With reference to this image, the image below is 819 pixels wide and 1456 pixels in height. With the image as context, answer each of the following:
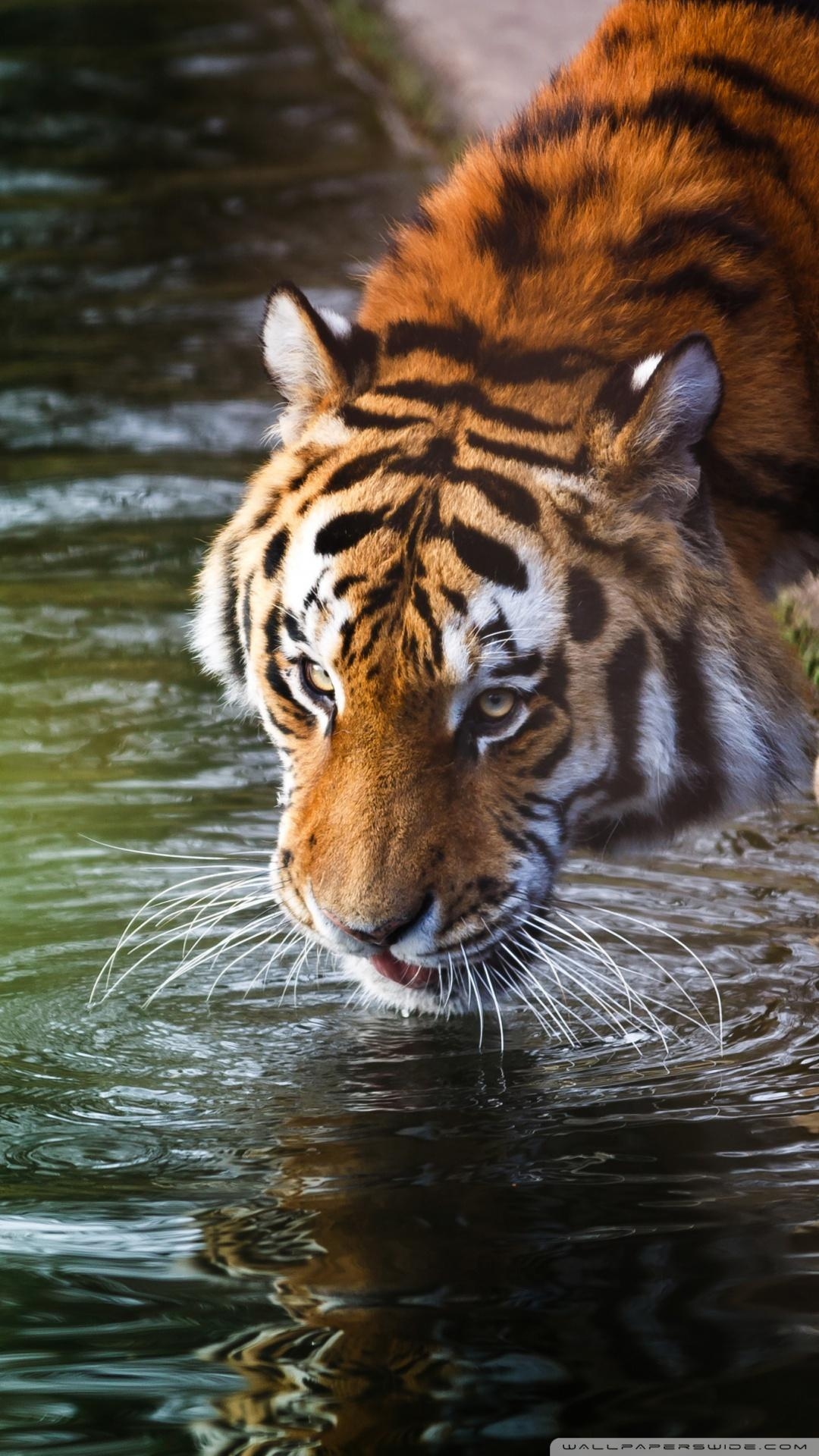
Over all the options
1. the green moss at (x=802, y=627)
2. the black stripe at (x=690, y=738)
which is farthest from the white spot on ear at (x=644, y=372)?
the green moss at (x=802, y=627)

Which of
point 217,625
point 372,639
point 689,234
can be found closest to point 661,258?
point 689,234

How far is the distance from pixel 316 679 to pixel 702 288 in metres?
0.74

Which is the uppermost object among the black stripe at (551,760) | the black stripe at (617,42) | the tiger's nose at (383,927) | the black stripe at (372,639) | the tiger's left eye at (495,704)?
the black stripe at (617,42)

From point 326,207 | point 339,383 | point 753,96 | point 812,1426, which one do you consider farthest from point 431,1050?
point 326,207

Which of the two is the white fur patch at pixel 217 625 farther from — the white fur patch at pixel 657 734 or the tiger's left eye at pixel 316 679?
the white fur patch at pixel 657 734

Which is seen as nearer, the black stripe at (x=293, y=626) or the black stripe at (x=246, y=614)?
the black stripe at (x=293, y=626)

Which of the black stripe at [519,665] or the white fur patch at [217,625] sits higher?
the white fur patch at [217,625]

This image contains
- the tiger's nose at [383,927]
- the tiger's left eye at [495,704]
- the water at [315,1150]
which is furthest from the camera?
the tiger's left eye at [495,704]

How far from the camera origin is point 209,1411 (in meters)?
1.87

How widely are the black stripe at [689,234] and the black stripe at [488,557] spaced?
47cm

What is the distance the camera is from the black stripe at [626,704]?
265 cm

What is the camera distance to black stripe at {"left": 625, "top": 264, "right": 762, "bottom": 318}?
271cm

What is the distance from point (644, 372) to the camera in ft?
8.19

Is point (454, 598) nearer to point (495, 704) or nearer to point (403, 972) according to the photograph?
point (495, 704)
